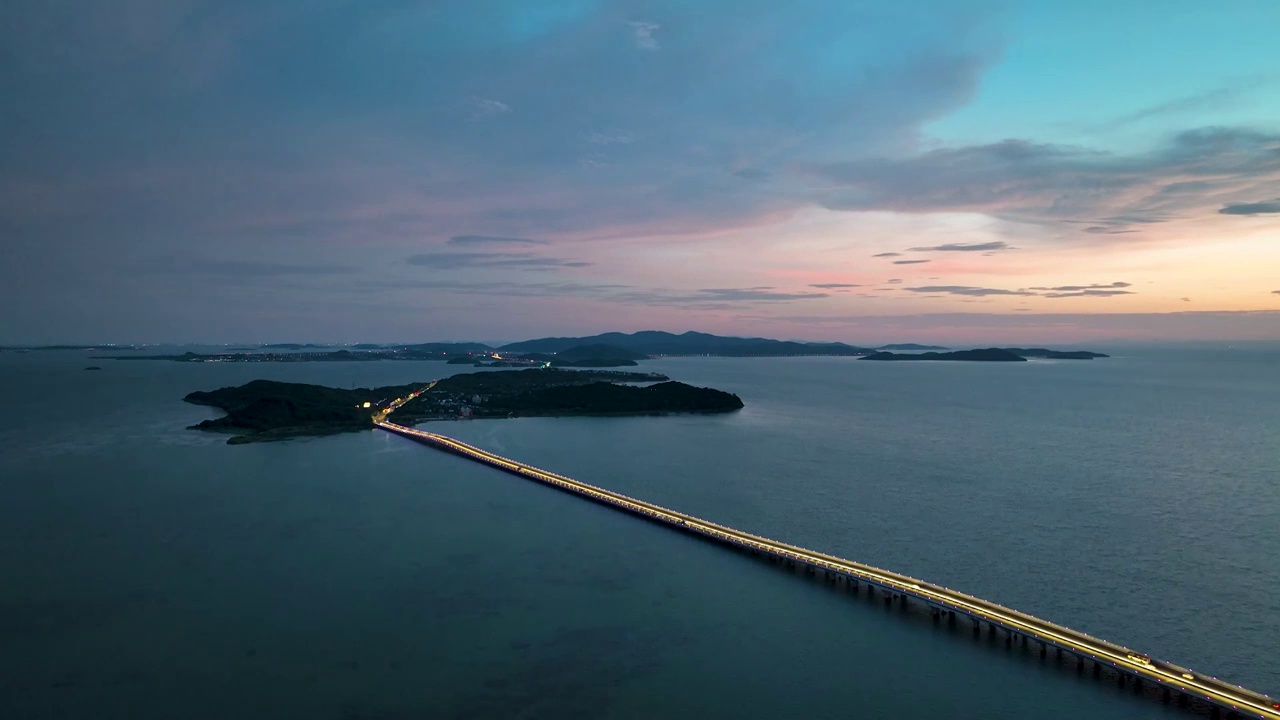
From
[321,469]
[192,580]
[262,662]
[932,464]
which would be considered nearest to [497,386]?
[321,469]

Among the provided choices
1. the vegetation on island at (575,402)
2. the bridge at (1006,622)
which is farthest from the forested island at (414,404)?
the bridge at (1006,622)

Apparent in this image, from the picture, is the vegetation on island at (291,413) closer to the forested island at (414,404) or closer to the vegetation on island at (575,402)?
the forested island at (414,404)

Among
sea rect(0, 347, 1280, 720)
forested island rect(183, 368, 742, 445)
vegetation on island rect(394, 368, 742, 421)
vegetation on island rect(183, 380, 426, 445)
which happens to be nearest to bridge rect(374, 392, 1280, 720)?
sea rect(0, 347, 1280, 720)

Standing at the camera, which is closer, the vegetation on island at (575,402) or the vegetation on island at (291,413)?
the vegetation on island at (291,413)

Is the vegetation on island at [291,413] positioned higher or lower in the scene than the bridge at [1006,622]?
higher

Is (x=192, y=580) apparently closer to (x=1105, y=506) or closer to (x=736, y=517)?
(x=736, y=517)

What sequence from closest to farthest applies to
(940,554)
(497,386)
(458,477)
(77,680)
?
1. (77,680)
2. (940,554)
3. (458,477)
4. (497,386)

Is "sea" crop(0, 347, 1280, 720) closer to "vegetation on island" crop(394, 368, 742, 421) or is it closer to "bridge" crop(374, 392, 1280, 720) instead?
Result: "bridge" crop(374, 392, 1280, 720)
